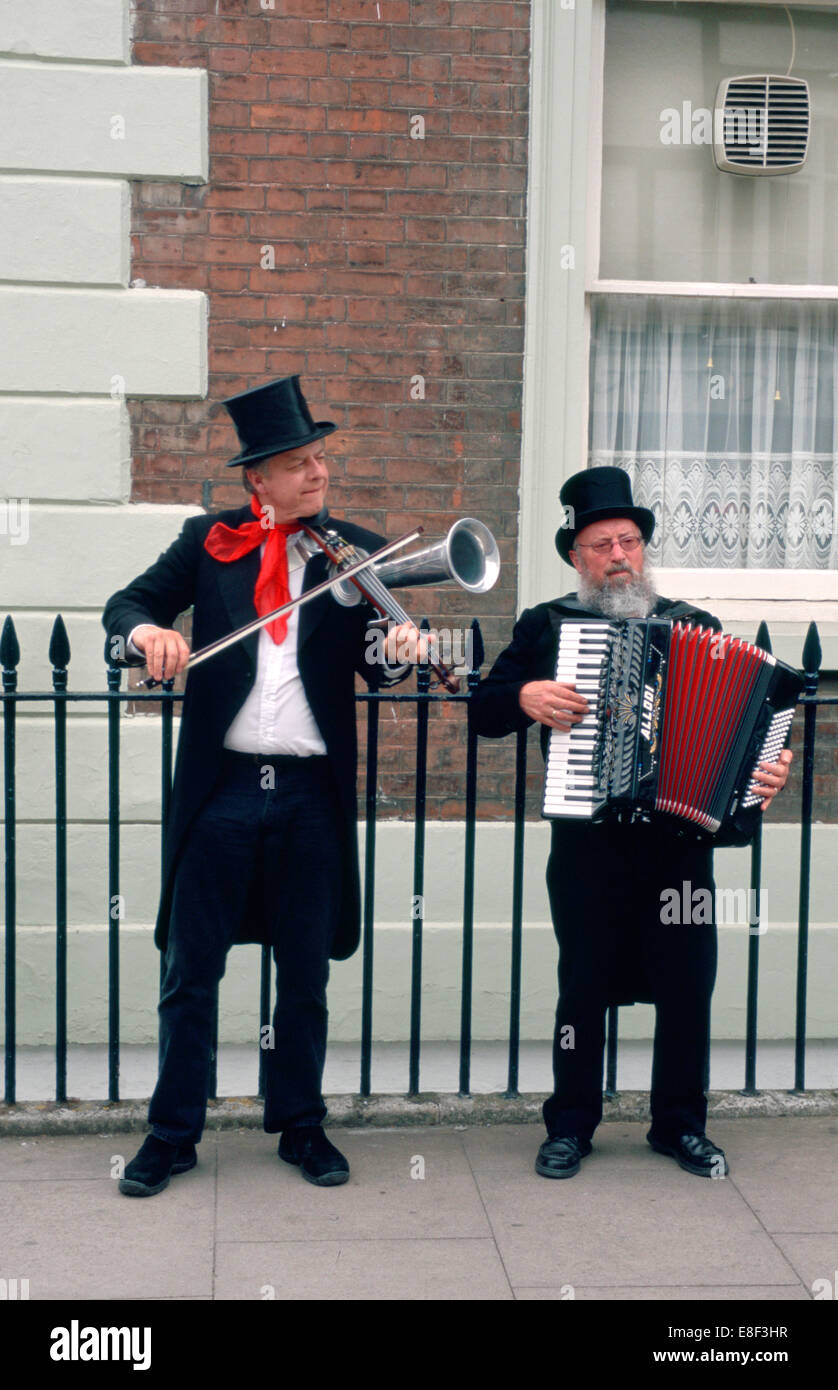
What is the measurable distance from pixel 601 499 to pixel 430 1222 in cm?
194

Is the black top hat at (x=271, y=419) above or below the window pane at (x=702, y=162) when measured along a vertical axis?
below

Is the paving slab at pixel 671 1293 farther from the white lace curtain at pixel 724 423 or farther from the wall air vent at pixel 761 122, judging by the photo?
the wall air vent at pixel 761 122

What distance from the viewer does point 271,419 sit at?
3725 millimetres

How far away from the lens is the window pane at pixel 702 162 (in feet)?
18.4

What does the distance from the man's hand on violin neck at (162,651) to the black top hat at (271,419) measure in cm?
49

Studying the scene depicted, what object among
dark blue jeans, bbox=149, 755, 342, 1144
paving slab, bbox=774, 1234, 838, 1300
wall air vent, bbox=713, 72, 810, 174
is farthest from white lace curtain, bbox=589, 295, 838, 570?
paving slab, bbox=774, 1234, 838, 1300

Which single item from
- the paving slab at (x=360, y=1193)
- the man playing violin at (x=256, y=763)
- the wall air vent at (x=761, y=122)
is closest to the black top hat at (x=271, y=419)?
the man playing violin at (x=256, y=763)

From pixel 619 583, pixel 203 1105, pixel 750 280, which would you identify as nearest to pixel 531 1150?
pixel 203 1105

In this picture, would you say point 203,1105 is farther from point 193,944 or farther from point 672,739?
point 672,739

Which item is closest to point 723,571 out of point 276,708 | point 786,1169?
point 786,1169

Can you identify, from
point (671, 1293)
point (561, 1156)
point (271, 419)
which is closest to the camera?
point (671, 1293)

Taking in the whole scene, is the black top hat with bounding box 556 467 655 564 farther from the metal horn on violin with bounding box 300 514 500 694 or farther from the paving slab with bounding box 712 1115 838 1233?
the paving slab with bounding box 712 1115 838 1233

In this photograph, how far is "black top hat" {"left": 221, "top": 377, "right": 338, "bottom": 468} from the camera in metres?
3.69

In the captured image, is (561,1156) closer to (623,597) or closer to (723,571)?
(623,597)
